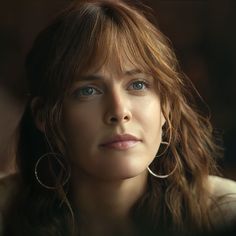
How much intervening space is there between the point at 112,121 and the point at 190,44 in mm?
180

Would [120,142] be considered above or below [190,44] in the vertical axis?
below

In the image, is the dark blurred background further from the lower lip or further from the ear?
the lower lip

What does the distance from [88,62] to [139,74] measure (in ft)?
0.23

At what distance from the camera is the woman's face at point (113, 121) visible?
0.76 metres

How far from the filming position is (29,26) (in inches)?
32.6

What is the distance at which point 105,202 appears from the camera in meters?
0.85

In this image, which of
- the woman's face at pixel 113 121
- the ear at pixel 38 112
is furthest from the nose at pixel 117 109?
the ear at pixel 38 112

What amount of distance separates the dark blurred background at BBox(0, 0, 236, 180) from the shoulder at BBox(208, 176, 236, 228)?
0.11ft

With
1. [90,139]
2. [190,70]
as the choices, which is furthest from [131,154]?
[190,70]

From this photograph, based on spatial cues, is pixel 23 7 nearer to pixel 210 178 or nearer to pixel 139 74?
pixel 139 74

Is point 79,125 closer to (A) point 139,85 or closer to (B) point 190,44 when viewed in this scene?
(A) point 139,85

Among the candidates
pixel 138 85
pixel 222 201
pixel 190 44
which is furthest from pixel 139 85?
pixel 222 201

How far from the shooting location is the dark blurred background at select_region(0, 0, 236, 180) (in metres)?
0.83

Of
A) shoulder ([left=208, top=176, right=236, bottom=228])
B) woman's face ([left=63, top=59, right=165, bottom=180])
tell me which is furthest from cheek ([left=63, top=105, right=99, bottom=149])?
shoulder ([left=208, top=176, right=236, bottom=228])
